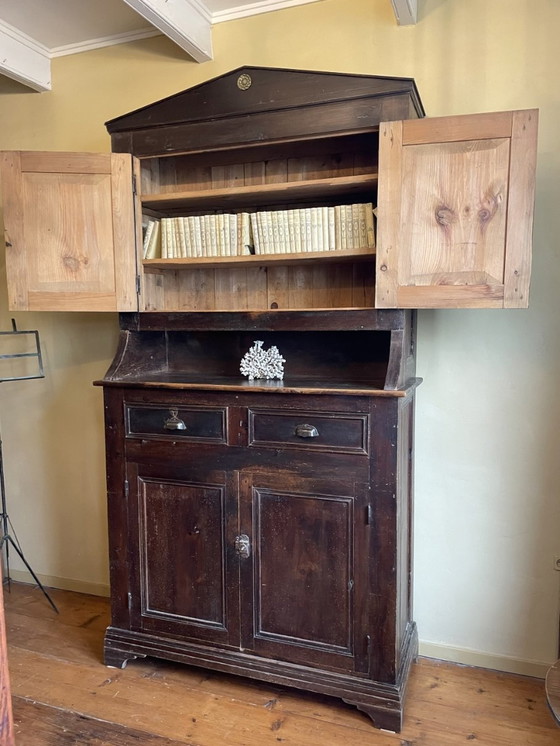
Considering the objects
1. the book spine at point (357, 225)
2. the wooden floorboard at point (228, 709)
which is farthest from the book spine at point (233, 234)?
the wooden floorboard at point (228, 709)

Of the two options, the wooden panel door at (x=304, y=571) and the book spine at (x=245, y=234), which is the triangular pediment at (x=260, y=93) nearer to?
the book spine at (x=245, y=234)

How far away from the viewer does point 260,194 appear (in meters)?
1.99

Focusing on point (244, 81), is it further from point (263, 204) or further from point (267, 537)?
point (267, 537)

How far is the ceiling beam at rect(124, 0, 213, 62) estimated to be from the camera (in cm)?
192

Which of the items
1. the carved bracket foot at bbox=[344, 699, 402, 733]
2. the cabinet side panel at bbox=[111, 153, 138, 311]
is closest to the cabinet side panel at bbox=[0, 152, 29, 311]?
the cabinet side panel at bbox=[111, 153, 138, 311]

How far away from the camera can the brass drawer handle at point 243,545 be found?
1.95m

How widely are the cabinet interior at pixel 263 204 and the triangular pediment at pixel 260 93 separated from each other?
126 mm

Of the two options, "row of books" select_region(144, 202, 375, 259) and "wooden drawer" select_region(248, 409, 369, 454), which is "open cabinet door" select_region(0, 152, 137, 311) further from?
"wooden drawer" select_region(248, 409, 369, 454)

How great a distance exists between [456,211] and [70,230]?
1381mm

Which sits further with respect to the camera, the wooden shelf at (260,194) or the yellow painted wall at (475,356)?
the yellow painted wall at (475,356)

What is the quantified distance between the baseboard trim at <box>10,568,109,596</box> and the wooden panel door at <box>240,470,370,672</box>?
1.10 m

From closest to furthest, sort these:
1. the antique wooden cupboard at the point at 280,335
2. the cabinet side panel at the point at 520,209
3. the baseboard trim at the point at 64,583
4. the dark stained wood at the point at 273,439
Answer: the cabinet side panel at the point at 520,209, the antique wooden cupboard at the point at 280,335, the dark stained wood at the point at 273,439, the baseboard trim at the point at 64,583

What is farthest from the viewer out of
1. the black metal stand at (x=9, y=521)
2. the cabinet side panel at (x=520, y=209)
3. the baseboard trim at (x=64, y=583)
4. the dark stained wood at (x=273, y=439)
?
the baseboard trim at (x=64, y=583)

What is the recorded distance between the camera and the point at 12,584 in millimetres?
2885
